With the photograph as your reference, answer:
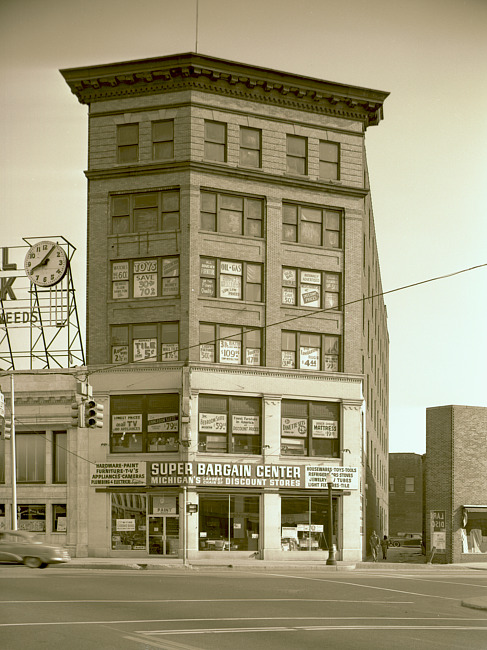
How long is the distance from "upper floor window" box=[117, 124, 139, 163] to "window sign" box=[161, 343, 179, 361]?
9.70 metres

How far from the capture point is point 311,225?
54125mm

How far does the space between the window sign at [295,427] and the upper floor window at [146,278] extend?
859 cm

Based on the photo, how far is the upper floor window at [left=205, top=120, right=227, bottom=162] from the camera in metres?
52.1

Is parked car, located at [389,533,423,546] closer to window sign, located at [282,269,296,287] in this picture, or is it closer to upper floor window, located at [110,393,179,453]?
window sign, located at [282,269,296,287]

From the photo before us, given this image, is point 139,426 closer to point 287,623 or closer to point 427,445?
point 427,445

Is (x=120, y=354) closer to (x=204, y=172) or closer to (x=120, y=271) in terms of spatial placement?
(x=120, y=271)

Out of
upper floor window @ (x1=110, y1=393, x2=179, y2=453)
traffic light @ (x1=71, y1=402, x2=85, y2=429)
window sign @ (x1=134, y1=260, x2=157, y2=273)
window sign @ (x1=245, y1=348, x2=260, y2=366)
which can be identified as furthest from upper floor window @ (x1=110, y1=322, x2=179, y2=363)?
traffic light @ (x1=71, y1=402, x2=85, y2=429)

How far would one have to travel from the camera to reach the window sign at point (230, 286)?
51812 millimetres

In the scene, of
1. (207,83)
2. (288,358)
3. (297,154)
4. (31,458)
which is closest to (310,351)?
(288,358)

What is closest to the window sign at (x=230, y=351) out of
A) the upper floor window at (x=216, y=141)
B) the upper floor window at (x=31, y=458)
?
the upper floor window at (x=216, y=141)

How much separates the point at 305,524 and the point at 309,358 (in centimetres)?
842

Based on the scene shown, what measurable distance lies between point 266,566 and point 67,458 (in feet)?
41.3

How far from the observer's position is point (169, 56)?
2010 inches

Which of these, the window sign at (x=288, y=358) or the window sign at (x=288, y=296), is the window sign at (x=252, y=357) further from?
the window sign at (x=288, y=296)
